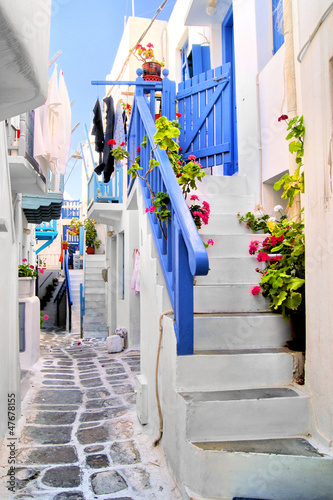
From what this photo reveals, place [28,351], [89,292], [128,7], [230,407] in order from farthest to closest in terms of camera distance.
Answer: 1. [89,292]
2. [128,7]
3. [28,351]
4. [230,407]

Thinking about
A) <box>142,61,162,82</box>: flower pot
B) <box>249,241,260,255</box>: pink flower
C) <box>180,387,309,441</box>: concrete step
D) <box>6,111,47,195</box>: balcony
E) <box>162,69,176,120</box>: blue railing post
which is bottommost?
<box>180,387,309,441</box>: concrete step

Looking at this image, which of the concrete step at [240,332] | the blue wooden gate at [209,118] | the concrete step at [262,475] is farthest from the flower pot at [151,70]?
the concrete step at [262,475]

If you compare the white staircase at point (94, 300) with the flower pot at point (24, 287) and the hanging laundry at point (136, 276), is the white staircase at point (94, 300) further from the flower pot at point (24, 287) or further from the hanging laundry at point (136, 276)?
the flower pot at point (24, 287)

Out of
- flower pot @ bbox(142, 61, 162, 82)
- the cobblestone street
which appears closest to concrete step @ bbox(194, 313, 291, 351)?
the cobblestone street

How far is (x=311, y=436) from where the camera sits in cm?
245

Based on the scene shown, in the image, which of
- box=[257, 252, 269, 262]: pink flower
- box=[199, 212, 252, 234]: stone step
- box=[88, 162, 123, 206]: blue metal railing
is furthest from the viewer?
box=[88, 162, 123, 206]: blue metal railing

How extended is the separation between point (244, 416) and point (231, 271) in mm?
1424

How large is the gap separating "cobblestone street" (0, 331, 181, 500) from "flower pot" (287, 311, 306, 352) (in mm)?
1291

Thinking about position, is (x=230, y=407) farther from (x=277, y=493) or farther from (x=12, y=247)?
(x=12, y=247)

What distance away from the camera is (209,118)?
5672 millimetres

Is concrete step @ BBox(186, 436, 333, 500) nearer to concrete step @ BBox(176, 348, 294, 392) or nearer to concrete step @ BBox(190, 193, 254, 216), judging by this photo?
concrete step @ BBox(176, 348, 294, 392)

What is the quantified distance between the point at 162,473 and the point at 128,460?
354mm

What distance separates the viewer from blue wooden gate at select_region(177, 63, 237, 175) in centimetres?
539

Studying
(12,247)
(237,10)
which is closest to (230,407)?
(12,247)
